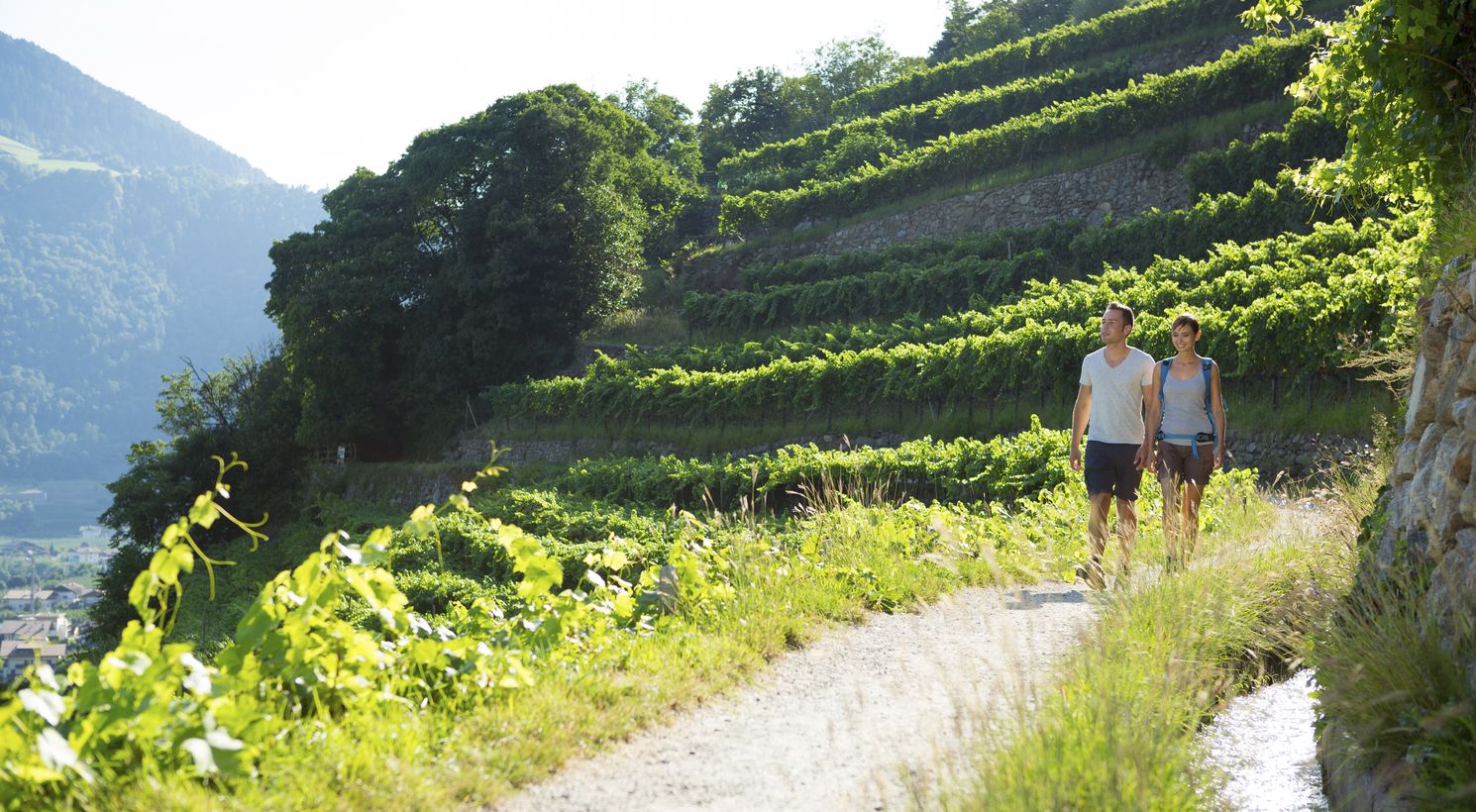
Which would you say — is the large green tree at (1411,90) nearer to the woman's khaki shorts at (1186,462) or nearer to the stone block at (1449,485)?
the woman's khaki shorts at (1186,462)

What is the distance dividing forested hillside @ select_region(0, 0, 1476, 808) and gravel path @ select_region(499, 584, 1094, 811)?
215mm

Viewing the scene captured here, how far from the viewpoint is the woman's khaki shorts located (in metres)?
7.62

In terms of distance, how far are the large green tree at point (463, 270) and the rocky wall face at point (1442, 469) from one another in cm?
Answer: 3573

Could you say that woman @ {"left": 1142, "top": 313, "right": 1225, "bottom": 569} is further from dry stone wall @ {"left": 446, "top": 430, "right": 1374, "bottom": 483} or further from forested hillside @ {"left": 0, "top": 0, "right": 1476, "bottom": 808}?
dry stone wall @ {"left": 446, "top": 430, "right": 1374, "bottom": 483}

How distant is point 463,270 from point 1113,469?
3461 cm

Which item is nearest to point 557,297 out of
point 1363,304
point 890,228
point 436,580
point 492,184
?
point 492,184

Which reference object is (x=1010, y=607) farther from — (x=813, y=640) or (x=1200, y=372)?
(x=1200, y=372)

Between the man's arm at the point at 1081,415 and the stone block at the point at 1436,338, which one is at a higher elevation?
the stone block at the point at 1436,338

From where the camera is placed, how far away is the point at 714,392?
28.9 meters

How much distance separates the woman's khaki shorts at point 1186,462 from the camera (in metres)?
7.62

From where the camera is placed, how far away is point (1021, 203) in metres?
36.3

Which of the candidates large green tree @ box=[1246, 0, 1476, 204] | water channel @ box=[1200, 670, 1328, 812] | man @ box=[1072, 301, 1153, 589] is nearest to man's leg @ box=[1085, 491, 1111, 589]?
man @ box=[1072, 301, 1153, 589]

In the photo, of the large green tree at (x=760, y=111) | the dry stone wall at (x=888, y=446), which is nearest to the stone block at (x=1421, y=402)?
the dry stone wall at (x=888, y=446)

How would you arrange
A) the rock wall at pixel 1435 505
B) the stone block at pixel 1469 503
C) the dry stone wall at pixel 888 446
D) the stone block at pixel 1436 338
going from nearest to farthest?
the rock wall at pixel 1435 505 → the stone block at pixel 1469 503 → the stone block at pixel 1436 338 → the dry stone wall at pixel 888 446
